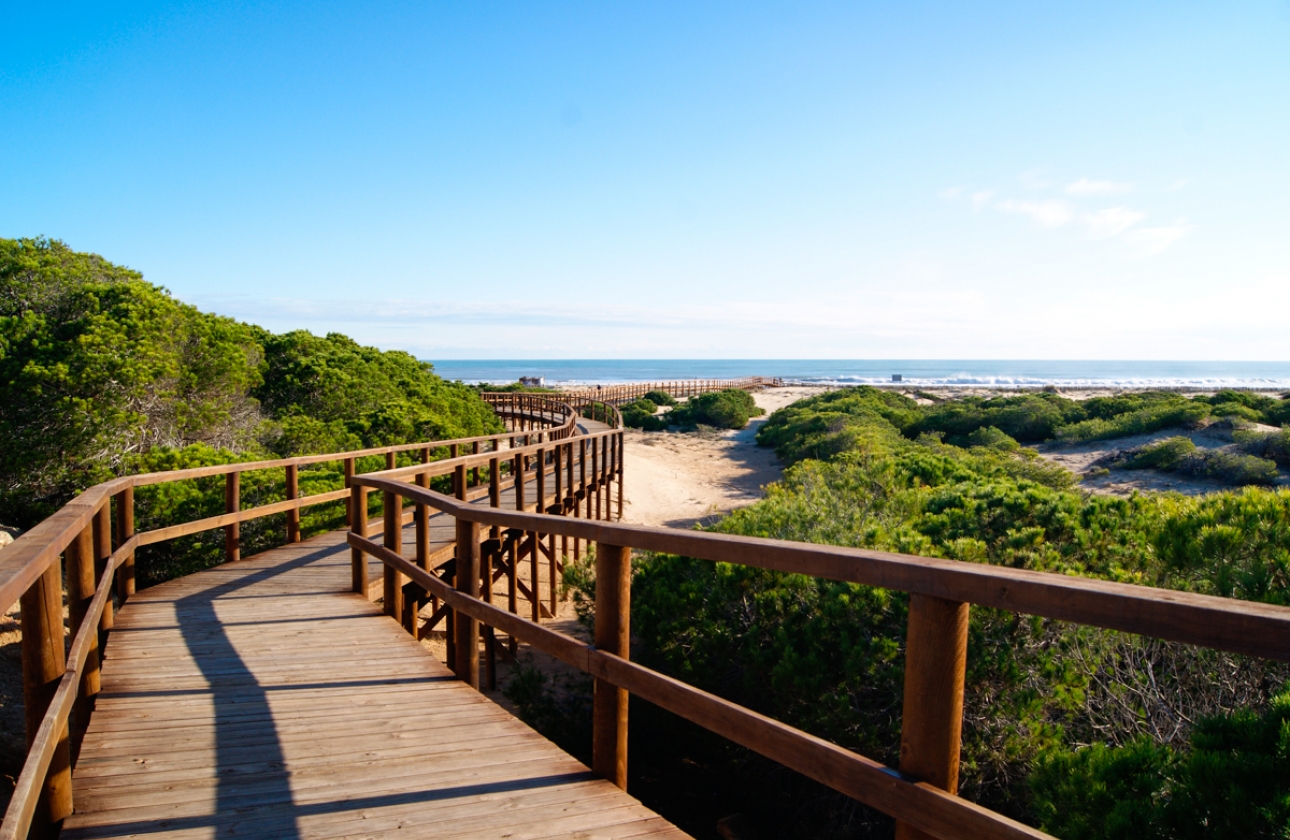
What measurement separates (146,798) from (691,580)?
3.92m

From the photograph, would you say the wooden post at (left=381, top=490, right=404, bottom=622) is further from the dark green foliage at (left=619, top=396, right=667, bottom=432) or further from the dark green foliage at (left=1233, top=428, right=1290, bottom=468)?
the dark green foliage at (left=619, top=396, right=667, bottom=432)

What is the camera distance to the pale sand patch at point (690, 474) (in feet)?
58.9

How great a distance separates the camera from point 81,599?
3543 mm

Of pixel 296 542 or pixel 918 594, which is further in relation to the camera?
pixel 296 542

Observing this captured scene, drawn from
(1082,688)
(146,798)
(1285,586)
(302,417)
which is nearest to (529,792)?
(146,798)

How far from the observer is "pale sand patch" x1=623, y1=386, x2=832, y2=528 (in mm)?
17952

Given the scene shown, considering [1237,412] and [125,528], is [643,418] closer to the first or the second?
[1237,412]

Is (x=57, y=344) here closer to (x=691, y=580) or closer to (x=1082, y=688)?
(x=691, y=580)

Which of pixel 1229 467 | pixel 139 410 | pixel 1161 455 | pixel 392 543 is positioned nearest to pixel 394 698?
pixel 392 543

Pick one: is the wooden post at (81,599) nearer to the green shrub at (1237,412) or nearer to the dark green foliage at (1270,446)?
the dark green foliage at (1270,446)

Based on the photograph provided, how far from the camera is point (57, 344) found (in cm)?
988

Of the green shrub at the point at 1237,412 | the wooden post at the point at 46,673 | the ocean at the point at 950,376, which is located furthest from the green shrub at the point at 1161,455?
the ocean at the point at 950,376

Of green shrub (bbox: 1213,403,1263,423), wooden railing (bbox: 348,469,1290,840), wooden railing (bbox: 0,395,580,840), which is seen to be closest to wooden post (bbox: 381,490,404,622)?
wooden railing (bbox: 0,395,580,840)

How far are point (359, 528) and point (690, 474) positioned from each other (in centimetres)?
1832
